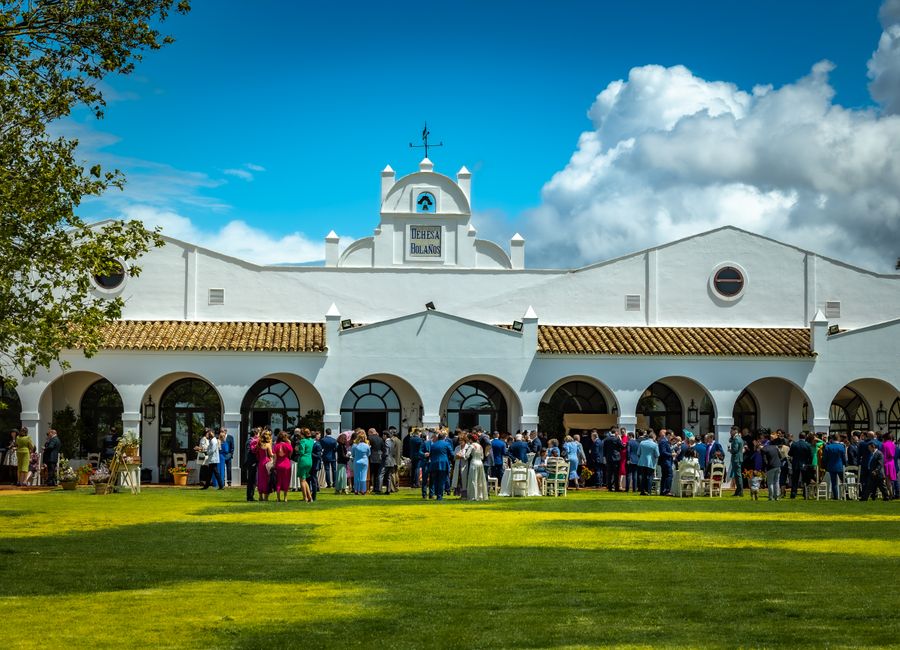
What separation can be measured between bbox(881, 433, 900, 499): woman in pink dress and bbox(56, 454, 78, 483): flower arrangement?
19.2 metres

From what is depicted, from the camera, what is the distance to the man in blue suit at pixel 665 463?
2739 centimetres

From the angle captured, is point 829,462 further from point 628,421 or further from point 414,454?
point 414,454

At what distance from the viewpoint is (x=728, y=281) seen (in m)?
36.1

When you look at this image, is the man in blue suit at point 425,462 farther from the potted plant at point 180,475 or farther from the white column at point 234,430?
the potted plant at point 180,475

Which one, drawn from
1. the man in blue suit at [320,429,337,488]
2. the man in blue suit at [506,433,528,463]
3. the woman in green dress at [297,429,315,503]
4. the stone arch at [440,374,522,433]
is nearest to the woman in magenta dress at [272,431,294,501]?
the woman in green dress at [297,429,315,503]

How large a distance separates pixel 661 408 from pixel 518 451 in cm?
850

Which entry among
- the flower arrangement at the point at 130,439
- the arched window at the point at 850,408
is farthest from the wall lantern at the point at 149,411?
the arched window at the point at 850,408

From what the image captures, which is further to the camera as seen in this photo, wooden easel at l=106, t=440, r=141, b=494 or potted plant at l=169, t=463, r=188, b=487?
potted plant at l=169, t=463, r=188, b=487

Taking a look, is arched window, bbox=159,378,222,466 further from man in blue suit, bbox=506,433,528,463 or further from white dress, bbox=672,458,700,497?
white dress, bbox=672,458,700,497

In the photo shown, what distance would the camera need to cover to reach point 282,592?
452 inches

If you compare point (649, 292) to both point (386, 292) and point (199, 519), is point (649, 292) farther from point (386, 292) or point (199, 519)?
point (199, 519)

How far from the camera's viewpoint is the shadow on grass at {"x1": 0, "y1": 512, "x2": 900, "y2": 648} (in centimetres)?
925

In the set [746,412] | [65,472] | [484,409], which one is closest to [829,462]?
[746,412]

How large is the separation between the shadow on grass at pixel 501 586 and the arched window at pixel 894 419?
65.3 feet
